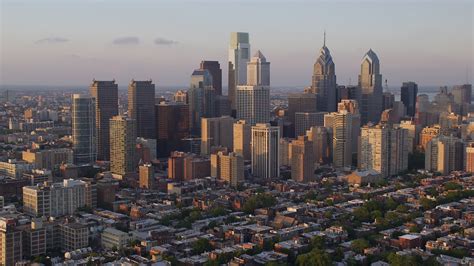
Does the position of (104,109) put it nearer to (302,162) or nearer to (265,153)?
(265,153)

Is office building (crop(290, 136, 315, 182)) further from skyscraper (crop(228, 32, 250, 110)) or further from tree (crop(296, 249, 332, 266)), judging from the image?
skyscraper (crop(228, 32, 250, 110))

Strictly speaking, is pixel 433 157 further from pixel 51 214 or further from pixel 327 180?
pixel 51 214

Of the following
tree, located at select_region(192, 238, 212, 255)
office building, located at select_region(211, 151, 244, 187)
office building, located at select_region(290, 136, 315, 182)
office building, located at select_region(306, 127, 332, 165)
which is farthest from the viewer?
office building, located at select_region(306, 127, 332, 165)

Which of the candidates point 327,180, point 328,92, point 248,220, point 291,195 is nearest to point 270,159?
point 327,180

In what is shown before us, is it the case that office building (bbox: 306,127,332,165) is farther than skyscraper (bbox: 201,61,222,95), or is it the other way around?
skyscraper (bbox: 201,61,222,95)

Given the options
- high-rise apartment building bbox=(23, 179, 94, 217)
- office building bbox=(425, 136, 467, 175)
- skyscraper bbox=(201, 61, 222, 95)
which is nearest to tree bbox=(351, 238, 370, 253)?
high-rise apartment building bbox=(23, 179, 94, 217)

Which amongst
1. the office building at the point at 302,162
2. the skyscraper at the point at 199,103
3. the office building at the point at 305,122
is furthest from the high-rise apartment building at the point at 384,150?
the skyscraper at the point at 199,103
